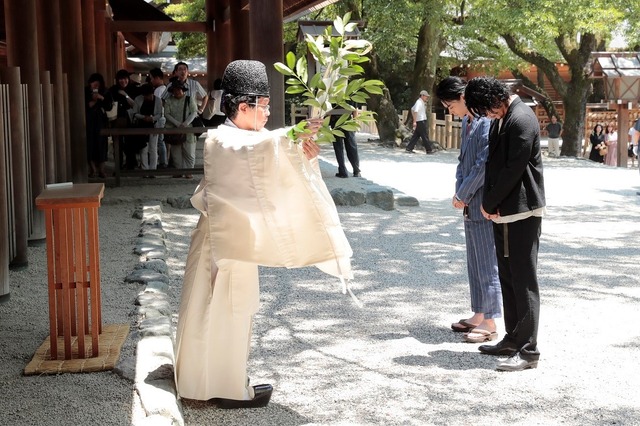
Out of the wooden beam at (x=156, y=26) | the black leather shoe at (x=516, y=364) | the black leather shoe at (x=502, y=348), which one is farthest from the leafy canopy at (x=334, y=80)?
the wooden beam at (x=156, y=26)

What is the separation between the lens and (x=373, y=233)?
29.5 feet

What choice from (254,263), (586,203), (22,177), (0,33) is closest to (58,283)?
(254,263)

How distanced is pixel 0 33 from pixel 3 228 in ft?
41.3

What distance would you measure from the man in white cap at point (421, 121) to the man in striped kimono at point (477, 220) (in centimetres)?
1525

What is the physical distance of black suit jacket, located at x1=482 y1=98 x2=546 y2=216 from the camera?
4.41 meters

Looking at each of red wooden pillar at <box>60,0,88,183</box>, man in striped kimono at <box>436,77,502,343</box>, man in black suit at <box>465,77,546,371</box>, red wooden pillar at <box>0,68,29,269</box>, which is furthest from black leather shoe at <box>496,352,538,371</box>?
red wooden pillar at <box>60,0,88,183</box>

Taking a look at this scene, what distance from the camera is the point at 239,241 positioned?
362 cm

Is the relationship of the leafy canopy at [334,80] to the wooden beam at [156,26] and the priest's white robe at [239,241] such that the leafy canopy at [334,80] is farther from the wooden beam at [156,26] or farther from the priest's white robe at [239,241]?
the wooden beam at [156,26]

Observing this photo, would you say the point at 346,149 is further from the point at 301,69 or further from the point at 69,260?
the point at 301,69

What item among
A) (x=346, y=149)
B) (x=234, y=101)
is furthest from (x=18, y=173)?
(x=346, y=149)

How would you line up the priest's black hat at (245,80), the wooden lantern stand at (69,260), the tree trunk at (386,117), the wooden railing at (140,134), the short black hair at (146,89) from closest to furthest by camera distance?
the priest's black hat at (245,80) → the wooden lantern stand at (69,260) → the wooden railing at (140,134) → the short black hair at (146,89) → the tree trunk at (386,117)

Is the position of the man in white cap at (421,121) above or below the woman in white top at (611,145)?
above

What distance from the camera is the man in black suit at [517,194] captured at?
443 cm

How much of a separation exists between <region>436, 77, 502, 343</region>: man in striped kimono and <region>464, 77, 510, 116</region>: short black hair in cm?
44
